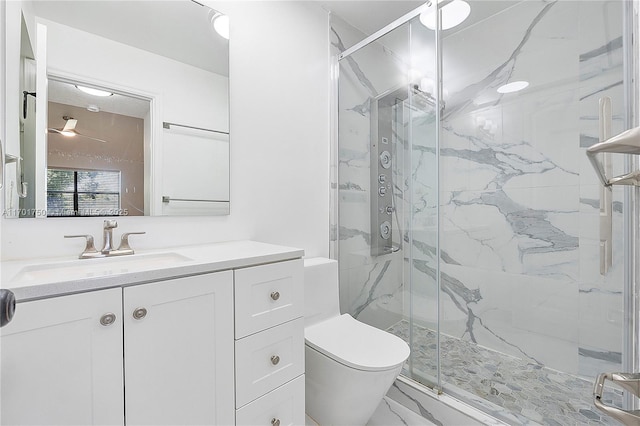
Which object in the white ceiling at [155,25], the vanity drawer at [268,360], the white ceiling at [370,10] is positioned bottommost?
the vanity drawer at [268,360]

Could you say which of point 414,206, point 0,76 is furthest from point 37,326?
point 414,206

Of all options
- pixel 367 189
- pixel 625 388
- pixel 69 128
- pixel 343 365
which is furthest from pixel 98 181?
pixel 625 388

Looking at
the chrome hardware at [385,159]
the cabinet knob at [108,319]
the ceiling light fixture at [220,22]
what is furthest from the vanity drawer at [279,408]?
the ceiling light fixture at [220,22]

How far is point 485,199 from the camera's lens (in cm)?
218

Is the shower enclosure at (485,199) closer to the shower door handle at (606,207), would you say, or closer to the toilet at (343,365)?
the toilet at (343,365)

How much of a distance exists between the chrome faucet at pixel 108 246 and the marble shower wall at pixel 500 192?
1.24 meters

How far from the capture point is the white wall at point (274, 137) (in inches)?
59.2

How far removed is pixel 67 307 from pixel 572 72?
262 cm

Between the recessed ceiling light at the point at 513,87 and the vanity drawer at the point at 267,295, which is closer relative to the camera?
the vanity drawer at the point at 267,295

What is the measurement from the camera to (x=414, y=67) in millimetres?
1852

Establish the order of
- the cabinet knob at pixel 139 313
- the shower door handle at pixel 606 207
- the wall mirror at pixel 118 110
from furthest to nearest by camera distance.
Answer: the wall mirror at pixel 118 110 < the shower door handle at pixel 606 207 < the cabinet knob at pixel 139 313

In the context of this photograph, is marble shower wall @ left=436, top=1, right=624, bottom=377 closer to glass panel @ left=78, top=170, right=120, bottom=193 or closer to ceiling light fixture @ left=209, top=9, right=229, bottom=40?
ceiling light fixture @ left=209, top=9, right=229, bottom=40

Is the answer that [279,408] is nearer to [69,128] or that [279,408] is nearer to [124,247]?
[124,247]

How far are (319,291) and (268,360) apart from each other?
62cm
